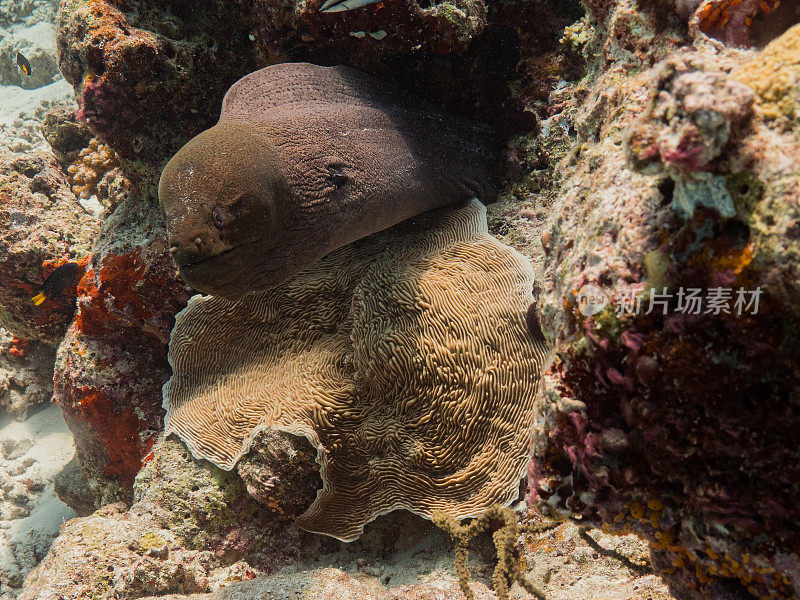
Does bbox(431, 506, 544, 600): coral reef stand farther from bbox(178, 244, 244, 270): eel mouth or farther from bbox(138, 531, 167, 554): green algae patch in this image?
bbox(138, 531, 167, 554): green algae patch

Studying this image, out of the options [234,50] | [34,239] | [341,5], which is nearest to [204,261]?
[341,5]

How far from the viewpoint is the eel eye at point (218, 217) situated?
7.70 feet

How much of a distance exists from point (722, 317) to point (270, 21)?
11.4 feet

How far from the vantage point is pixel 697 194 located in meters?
1.20

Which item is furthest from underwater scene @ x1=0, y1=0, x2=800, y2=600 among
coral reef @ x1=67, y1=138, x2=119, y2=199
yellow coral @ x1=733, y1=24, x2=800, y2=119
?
coral reef @ x1=67, y1=138, x2=119, y2=199

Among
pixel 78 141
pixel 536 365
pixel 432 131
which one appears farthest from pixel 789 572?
pixel 78 141

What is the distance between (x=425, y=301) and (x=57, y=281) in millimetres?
3665

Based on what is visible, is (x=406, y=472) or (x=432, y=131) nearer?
(x=406, y=472)

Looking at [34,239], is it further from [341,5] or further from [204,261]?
[341,5]

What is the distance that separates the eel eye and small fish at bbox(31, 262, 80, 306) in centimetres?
283

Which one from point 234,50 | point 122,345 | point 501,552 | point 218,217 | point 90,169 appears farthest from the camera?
point 90,169

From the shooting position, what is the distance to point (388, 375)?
2.80 m

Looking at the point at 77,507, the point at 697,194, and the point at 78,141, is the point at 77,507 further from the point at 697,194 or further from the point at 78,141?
the point at 697,194

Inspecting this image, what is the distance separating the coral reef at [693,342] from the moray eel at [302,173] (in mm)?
1627
